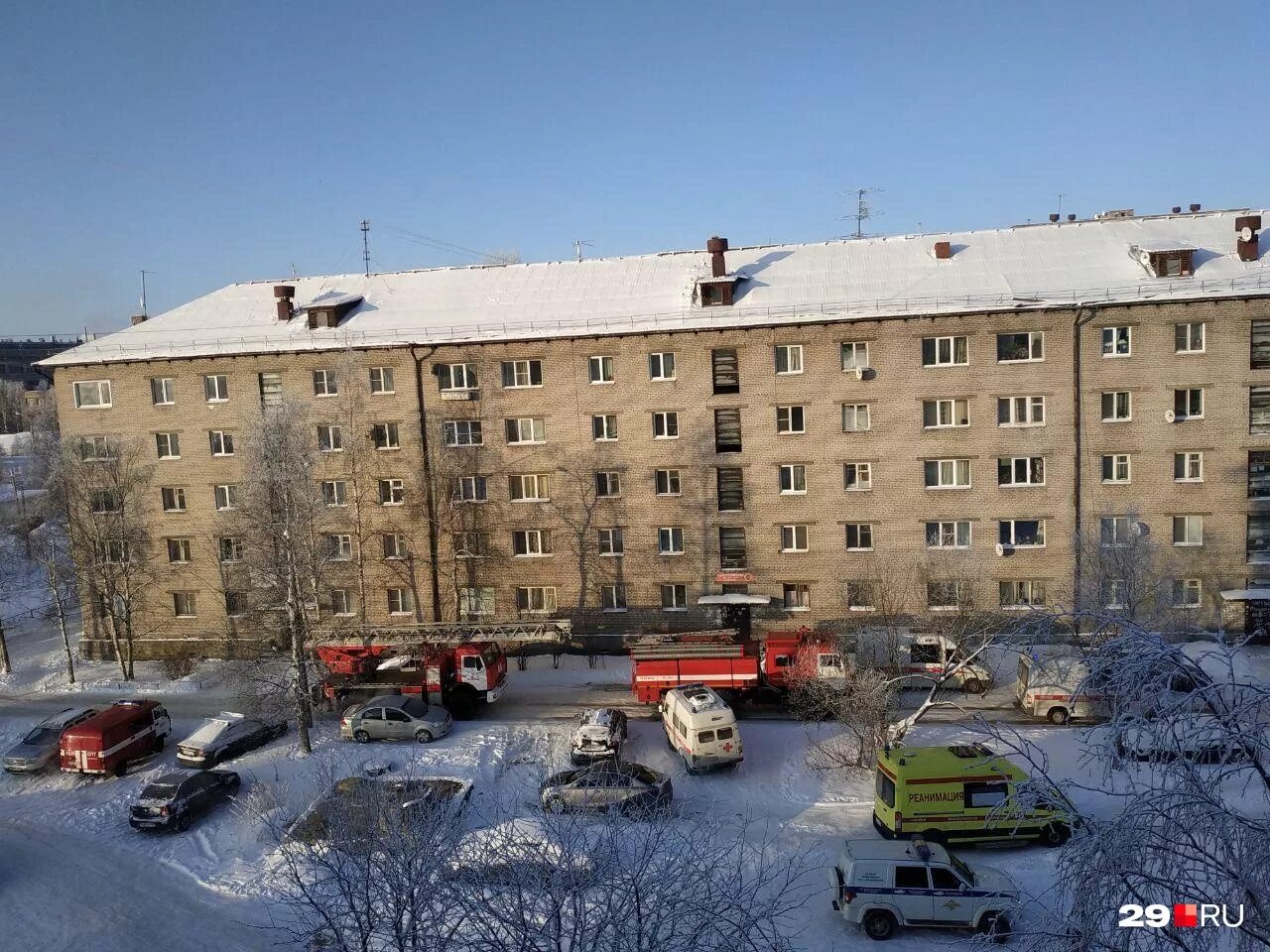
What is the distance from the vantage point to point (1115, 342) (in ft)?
99.0

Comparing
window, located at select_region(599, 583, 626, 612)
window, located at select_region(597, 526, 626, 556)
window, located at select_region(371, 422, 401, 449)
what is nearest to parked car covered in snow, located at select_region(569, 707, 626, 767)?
window, located at select_region(599, 583, 626, 612)

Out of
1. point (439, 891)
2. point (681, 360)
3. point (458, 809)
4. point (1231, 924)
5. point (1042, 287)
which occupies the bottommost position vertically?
point (458, 809)

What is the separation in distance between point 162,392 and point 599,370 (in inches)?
701

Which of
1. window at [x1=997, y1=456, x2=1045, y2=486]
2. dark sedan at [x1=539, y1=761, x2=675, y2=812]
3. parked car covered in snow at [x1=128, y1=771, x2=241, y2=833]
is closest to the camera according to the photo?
dark sedan at [x1=539, y1=761, x2=675, y2=812]

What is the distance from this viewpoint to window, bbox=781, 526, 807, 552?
32406 mm

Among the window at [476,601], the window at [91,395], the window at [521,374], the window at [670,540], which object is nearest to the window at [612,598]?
the window at [670,540]

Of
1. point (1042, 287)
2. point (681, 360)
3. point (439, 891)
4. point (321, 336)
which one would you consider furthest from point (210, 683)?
point (1042, 287)

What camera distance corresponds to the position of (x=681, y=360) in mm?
32125

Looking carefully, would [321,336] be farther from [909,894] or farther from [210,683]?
[909,894]

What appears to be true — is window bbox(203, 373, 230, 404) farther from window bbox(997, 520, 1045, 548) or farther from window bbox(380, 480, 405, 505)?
window bbox(997, 520, 1045, 548)

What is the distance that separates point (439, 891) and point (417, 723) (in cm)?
1415

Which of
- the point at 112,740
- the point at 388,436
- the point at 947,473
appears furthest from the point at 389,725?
the point at 947,473

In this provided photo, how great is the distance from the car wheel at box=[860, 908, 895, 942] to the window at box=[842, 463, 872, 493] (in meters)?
18.5

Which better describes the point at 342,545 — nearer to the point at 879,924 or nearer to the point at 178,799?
the point at 178,799
